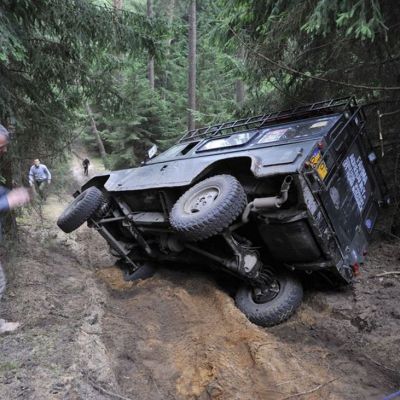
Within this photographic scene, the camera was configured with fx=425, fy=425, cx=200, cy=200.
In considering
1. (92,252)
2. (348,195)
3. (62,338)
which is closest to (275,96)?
Result: (348,195)

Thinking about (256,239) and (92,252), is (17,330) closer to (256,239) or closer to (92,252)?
(256,239)

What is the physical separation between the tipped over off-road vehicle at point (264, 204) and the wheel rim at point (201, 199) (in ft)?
0.05

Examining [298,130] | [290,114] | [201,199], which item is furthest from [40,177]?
[298,130]

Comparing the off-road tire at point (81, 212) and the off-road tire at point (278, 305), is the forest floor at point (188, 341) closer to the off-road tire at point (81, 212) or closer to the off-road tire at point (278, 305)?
the off-road tire at point (278, 305)

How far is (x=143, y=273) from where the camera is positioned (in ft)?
23.1

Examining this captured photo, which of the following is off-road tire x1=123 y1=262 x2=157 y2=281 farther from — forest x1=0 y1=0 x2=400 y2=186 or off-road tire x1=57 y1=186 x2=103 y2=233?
forest x1=0 y1=0 x2=400 y2=186

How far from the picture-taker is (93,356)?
3725mm

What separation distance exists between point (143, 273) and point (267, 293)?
2488mm

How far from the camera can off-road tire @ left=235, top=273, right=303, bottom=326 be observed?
16.5 ft

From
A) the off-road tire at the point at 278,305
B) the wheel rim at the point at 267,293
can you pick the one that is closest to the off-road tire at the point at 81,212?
the off-road tire at the point at 278,305

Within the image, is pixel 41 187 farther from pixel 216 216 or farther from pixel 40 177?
pixel 216 216

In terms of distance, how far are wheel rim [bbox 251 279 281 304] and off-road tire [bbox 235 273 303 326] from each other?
4cm

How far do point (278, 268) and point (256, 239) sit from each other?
0.48 meters

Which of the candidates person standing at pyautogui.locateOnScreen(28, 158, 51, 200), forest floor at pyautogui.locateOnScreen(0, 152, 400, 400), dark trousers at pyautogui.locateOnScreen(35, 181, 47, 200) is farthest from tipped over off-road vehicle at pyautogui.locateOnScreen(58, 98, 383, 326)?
dark trousers at pyautogui.locateOnScreen(35, 181, 47, 200)
